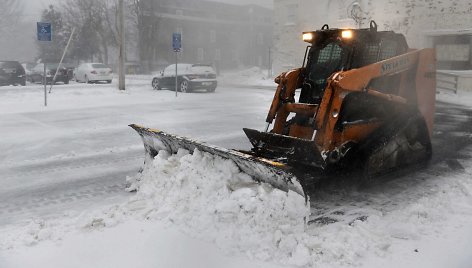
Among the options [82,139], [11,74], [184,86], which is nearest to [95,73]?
[11,74]

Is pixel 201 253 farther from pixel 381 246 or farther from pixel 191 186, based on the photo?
pixel 381 246

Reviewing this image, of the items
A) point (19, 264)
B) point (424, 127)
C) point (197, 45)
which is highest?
point (197, 45)

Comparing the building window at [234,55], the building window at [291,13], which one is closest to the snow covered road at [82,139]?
the building window at [291,13]

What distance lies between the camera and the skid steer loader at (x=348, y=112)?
Answer: 5549 millimetres

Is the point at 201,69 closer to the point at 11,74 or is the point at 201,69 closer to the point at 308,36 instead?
the point at 11,74

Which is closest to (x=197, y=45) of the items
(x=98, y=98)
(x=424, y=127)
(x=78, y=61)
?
(x=78, y=61)

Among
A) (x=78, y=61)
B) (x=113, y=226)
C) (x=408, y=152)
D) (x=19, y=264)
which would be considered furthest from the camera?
(x=78, y=61)

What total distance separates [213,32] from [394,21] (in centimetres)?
3558

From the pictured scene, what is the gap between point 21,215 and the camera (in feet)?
17.5

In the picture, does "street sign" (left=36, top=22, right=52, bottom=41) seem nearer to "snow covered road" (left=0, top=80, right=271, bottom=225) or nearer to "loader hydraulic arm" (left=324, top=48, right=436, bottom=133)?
"snow covered road" (left=0, top=80, right=271, bottom=225)

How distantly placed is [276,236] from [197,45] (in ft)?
180

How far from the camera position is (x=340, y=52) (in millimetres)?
6434

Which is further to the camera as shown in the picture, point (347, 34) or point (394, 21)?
point (394, 21)

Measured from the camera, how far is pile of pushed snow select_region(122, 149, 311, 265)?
4.28m
